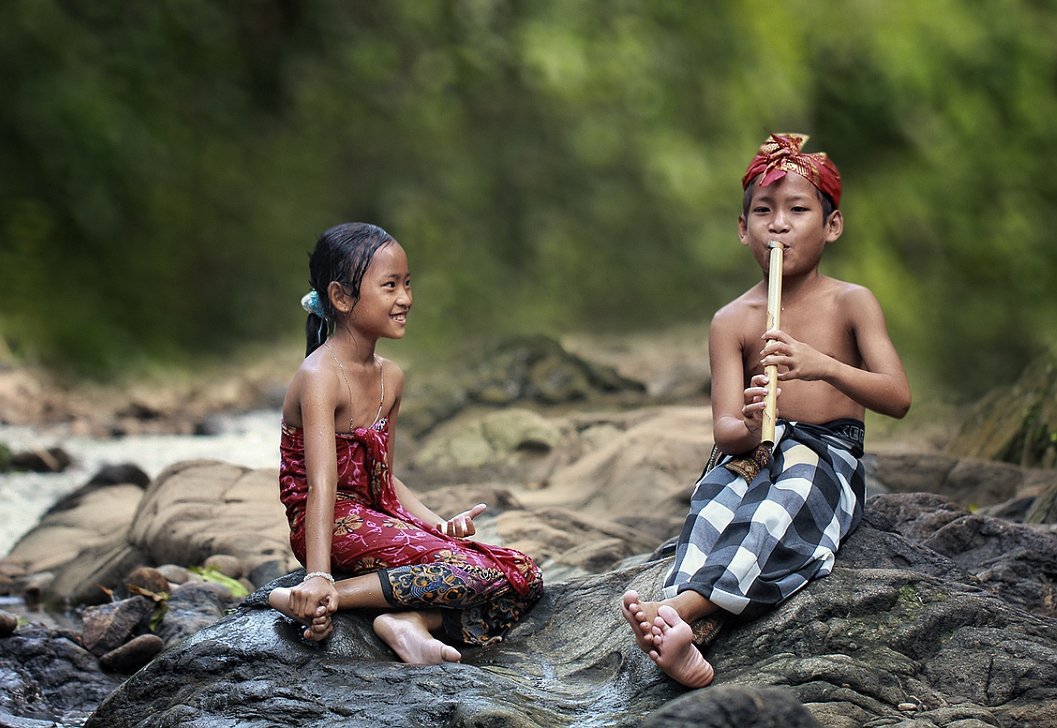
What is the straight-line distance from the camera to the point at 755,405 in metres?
3.00

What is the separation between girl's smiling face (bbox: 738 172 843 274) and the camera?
322 centimetres

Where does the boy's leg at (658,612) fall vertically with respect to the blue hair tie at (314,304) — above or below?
below

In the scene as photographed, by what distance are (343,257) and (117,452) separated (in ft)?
21.0

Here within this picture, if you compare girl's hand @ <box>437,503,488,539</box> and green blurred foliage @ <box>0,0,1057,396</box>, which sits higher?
green blurred foliage @ <box>0,0,1057,396</box>

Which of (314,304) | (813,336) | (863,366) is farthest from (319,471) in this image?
(863,366)

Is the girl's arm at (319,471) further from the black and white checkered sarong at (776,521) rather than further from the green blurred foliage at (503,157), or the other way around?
the green blurred foliage at (503,157)

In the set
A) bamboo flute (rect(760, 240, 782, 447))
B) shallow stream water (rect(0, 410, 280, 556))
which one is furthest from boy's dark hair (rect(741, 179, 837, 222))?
shallow stream water (rect(0, 410, 280, 556))

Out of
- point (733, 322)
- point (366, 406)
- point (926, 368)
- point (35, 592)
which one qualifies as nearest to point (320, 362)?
point (366, 406)

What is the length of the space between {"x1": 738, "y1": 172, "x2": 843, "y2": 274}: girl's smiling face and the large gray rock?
709 mm

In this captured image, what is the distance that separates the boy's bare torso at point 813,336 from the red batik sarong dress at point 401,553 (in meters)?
0.78

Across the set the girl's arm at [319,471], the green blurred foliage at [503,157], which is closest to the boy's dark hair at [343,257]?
the girl's arm at [319,471]

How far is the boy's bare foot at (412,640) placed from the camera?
3.01 meters

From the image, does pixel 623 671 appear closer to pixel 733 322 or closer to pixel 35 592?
pixel 733 322

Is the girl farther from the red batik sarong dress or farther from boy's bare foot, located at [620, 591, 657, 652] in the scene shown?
boy's bare foot, located at [620, 591, 657, 652]
